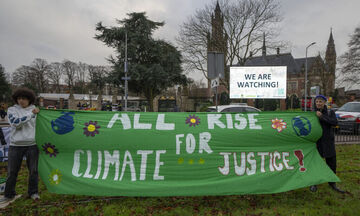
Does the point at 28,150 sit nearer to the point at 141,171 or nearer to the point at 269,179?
the point at 141,171

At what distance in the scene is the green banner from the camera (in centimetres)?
312

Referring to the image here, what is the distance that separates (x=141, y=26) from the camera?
25.8 m

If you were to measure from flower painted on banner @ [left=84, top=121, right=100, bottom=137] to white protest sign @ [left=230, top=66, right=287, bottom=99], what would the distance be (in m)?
14.2

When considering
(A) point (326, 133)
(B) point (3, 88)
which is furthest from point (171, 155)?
(B) point (3, 88)

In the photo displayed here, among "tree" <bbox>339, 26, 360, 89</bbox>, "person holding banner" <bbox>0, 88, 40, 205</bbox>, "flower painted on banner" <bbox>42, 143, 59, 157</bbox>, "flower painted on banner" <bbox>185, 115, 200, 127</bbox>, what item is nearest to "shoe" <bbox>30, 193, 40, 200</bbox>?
"person holding banner" <bbox>0, 88, 40, 205</bbox>

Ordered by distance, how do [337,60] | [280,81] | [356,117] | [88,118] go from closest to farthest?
[88,118], [356,117], [280,81], [337,60]

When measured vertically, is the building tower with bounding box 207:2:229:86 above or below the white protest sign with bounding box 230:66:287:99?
above

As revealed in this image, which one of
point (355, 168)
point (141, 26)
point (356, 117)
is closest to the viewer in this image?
point (355, 168)

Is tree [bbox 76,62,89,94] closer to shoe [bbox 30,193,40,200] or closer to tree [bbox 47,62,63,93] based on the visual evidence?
tree [bbox 47,62,63,93]

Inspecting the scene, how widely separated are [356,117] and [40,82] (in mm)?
73683

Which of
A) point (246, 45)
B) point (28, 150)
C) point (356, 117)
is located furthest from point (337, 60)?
point (28, 150)

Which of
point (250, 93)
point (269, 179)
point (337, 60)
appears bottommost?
point (269, 179)

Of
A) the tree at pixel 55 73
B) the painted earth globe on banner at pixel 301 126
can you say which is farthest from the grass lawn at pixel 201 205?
the tree at pixel 55 73

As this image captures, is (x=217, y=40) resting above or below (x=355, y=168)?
above
